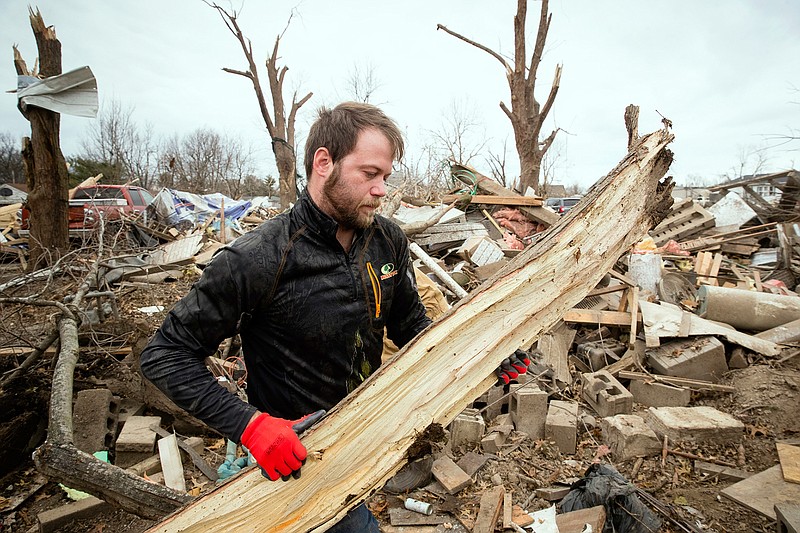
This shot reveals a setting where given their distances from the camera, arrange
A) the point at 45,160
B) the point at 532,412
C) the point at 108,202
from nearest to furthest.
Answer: the point at 532,412, the point at 45,160, the point at 108,202

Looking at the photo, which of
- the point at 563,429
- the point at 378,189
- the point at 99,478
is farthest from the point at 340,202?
the point at 563,429

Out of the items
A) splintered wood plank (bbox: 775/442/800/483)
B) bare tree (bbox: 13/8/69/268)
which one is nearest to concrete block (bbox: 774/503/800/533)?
splintered wood plank (bbox: 775/442/800/483)

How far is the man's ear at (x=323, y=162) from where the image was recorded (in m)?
1.67

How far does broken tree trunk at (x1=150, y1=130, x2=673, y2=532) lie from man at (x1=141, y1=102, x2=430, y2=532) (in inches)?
10.7

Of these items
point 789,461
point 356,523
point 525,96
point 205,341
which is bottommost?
point 789,461

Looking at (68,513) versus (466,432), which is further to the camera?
(466,432)

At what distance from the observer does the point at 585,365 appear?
17.0 ft

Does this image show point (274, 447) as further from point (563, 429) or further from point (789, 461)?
point (789, 461)

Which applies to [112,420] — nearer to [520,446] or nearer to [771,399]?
[520,446]

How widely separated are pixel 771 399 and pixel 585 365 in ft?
5.70

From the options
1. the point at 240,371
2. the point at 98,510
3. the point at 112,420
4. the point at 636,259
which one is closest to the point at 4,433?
the point at 112,420

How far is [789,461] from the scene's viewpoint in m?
3.23

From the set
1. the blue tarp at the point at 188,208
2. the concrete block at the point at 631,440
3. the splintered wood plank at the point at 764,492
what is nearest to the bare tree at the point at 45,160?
the blue tarp at the point at 188,208

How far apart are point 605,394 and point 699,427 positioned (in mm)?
825
